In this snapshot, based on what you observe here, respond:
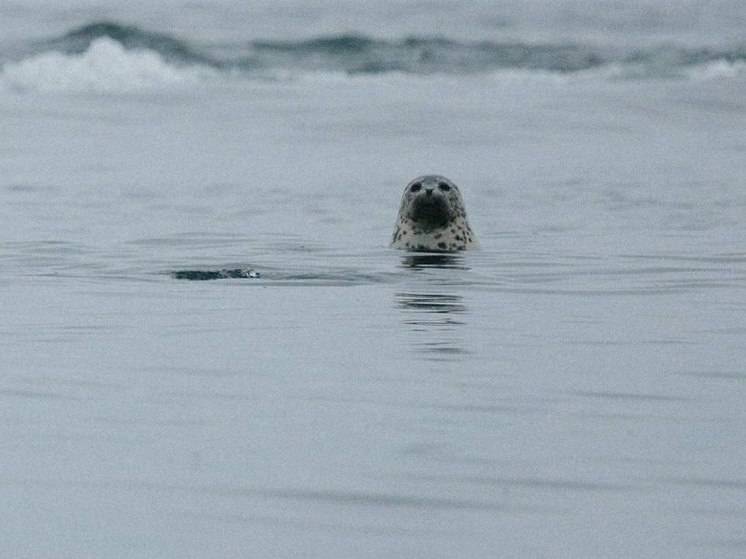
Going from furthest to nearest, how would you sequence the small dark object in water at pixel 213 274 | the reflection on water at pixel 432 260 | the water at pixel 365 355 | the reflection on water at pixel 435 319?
1. the reflection on water at pixel 432 260
2. the small dark object in water at pixel 213 274
3. the reflection on water at pixel 435 319
4. the water at pixel 365 355

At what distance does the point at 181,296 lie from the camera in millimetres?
10125

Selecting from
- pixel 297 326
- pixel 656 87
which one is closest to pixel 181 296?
pixel 297 326

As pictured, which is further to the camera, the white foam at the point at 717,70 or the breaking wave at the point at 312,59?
the white foam at the point at 717,70

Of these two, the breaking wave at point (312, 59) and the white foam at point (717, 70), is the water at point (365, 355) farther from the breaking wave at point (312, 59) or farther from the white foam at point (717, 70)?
the white foam at point (717, 70)

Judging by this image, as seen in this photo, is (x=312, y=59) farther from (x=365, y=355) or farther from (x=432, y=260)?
(x=365, y=355)

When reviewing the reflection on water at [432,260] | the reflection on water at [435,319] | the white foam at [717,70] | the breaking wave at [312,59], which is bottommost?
the reflection on water at [432,260]

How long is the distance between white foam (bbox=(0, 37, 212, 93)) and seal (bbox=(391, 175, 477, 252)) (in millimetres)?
25447

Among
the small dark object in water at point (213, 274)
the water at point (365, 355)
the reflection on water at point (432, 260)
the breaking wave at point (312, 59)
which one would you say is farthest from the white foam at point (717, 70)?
the small dark object in water at point (213, 274)

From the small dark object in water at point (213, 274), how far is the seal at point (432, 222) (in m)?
2.79

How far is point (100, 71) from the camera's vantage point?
4250 centimetres

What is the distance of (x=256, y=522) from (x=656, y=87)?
37138mm

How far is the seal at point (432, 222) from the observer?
14.1 m

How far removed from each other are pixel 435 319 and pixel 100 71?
112ft

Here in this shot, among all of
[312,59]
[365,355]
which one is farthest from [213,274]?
[312,59]
